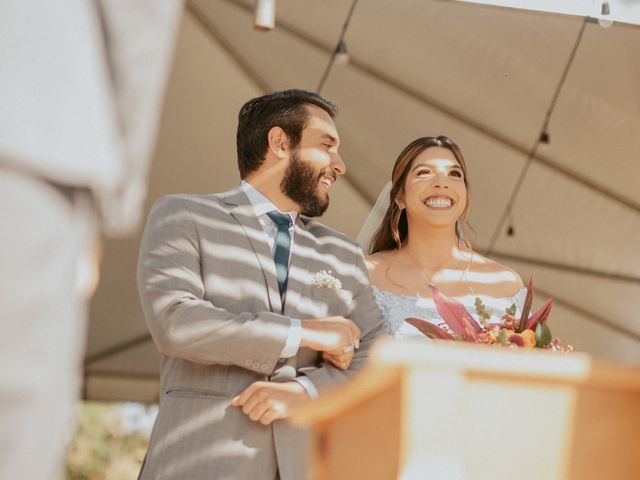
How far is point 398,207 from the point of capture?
548cm

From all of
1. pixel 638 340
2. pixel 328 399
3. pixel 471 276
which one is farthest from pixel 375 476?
pixel 638 340

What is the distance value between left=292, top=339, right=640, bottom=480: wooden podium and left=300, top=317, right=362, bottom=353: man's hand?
4.81 feet

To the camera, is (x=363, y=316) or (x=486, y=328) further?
(x=363, y=316)

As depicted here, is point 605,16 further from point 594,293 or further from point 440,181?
point 594,293

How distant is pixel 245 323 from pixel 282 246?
53 cm

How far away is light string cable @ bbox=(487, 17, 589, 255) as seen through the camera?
7.80 metres

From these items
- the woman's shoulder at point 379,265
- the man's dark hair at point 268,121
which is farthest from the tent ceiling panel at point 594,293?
the man's dark hair at point 268,121

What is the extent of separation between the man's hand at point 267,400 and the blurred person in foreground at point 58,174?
6.07 ft

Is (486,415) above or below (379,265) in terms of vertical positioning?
above

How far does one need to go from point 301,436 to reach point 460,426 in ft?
6.06

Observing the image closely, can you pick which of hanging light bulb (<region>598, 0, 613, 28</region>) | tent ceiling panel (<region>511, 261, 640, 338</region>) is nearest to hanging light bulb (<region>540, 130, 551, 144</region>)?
hanging light bulb (<region>598, 0, 613, 28</region>)

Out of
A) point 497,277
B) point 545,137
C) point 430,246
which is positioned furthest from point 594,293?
point 430,246

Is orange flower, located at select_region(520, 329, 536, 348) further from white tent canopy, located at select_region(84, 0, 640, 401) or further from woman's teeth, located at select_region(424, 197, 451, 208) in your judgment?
white tent canopy, located at select_region(84, 0, 640, 401)

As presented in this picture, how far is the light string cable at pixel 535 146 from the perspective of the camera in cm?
780
